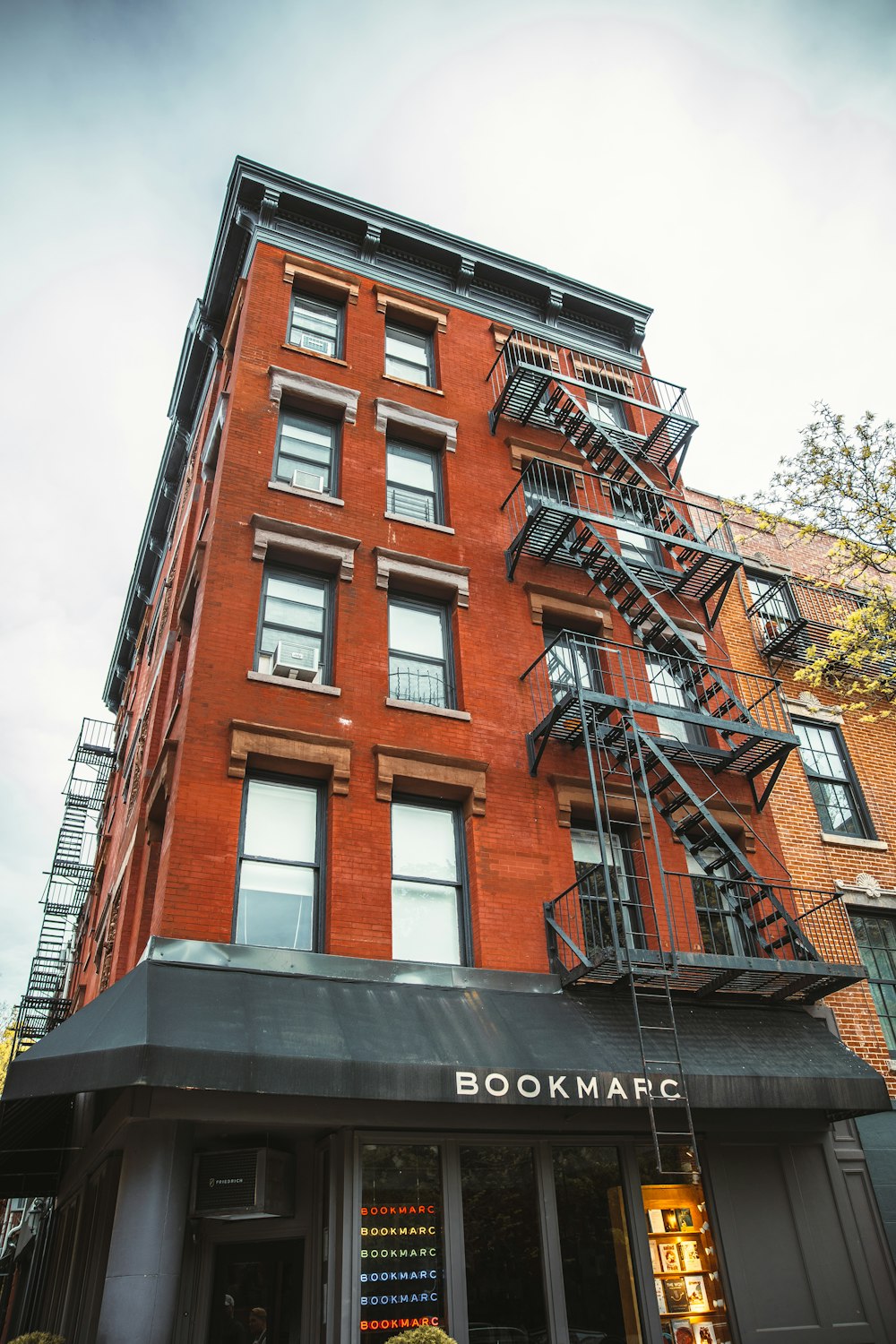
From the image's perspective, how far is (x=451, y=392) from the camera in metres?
17.3

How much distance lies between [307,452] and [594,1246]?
11.9m

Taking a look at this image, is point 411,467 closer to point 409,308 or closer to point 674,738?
point 409,308

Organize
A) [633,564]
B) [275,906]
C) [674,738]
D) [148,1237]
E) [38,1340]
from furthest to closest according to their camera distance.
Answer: [633,564] < [674,738] < [275,906] < [38,1340] < [148,1237]

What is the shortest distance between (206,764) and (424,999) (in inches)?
148

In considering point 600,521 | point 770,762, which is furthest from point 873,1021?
point 600,521

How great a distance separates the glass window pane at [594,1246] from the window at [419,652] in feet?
19.8

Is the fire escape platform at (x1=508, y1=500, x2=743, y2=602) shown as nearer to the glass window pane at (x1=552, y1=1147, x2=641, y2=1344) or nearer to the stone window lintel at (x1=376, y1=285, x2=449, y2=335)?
the stone window lintel at (x1=376, y1=285, x2=449, y2=335)

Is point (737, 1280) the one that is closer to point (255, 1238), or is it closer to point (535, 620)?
point (255, 1238)

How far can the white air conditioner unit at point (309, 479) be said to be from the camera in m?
14.6

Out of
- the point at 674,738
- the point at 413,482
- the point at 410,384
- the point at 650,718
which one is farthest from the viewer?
the point at 410,384

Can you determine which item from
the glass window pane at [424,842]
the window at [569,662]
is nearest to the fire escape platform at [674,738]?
the window at [569,662]

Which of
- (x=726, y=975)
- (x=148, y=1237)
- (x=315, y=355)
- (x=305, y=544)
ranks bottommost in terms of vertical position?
(x=148, y=1237)

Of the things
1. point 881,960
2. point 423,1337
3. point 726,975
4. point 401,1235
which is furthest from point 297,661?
point 881,960

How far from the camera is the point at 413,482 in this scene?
16016 millimetres
